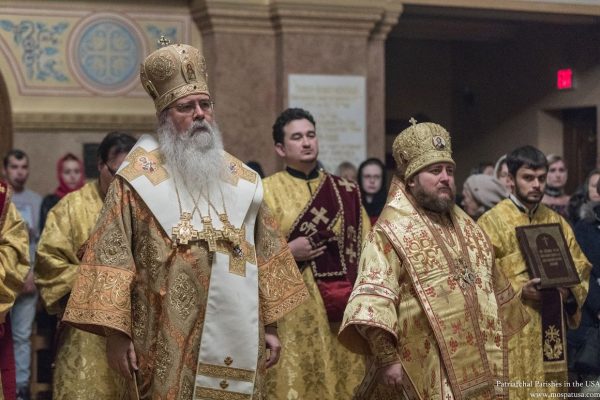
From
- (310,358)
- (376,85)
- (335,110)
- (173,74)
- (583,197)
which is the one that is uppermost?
(376,85)

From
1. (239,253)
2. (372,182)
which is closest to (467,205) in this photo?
(372,182)

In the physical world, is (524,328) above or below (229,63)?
below

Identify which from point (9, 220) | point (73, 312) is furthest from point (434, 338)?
point (9, 220)

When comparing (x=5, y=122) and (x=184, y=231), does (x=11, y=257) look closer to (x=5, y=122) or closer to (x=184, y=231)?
(x=184, y=231)

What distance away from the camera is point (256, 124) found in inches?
456

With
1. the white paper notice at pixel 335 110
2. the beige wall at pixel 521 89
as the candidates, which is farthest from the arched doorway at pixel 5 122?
the beige wall at pixel 521 89

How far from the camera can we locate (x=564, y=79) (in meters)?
15.1

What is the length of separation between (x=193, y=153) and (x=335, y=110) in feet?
23.6

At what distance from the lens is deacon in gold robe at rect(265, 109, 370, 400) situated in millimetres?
6426

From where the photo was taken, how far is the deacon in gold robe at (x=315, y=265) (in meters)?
6.43

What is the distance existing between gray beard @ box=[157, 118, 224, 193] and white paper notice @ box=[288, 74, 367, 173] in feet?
22.2

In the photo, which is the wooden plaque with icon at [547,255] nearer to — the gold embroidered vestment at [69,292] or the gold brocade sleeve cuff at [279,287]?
the gold brocade sleeve cuff at [279,287]

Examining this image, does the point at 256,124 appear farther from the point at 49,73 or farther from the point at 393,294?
the point at 393,294

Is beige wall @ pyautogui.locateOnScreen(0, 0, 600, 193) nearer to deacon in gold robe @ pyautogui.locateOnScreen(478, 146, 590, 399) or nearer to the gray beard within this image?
deacon in gold robe @ pyautogui.locateOnScreen(478, 146, 590, 399)
